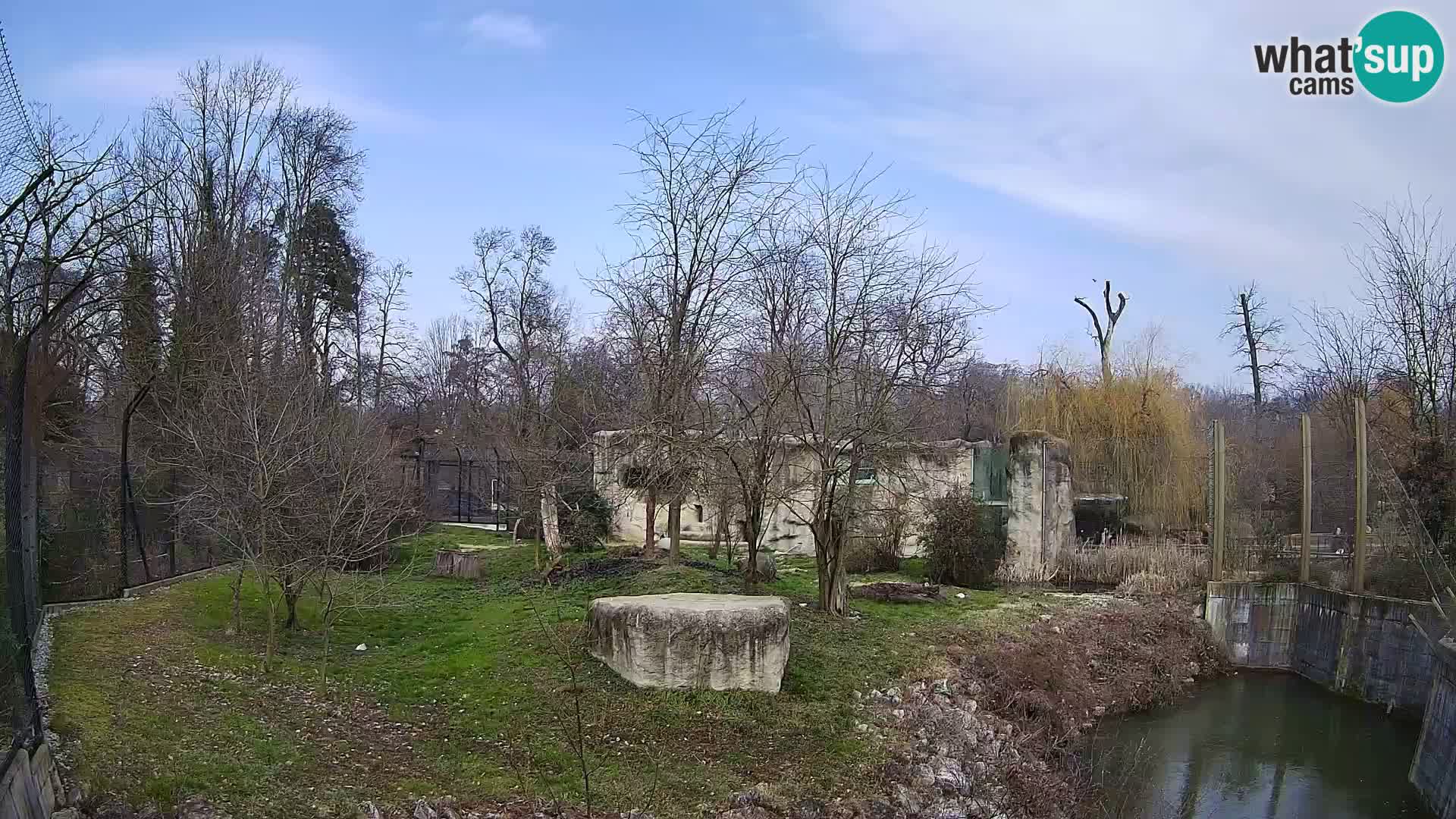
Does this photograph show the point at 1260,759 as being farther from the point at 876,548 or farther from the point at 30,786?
the point at 30,786

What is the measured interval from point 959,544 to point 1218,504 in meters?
4.50

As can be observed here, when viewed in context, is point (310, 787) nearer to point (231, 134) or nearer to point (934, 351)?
point (934, 351)

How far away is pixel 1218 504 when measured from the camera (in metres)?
17.0

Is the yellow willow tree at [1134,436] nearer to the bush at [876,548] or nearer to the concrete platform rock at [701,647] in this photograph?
the bush at [876,548]

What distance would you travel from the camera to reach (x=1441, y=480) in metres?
14.6

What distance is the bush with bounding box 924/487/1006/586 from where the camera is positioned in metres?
17.6

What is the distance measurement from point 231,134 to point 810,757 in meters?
23.4

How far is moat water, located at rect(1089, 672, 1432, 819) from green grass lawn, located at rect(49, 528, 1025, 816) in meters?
2.49

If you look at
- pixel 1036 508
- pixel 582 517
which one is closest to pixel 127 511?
pixel 582 517

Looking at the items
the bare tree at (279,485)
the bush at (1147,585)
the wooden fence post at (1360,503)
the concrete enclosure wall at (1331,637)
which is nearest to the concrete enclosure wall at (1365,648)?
the concrete enclosure wall at (1331,637)

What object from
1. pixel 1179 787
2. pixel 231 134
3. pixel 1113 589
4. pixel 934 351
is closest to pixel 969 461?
pixel 1113 589

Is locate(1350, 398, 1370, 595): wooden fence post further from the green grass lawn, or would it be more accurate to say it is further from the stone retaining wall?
the green grass lawn

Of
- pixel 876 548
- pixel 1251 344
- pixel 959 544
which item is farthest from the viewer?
pixel 1251 344

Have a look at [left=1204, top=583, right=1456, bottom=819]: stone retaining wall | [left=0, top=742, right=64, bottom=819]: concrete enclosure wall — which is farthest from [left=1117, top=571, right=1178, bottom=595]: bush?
[left=0, top=742, right=64, bottom=819]: concrete enclosure wall
